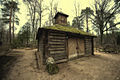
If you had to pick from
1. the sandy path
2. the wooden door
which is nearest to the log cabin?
the wooden door

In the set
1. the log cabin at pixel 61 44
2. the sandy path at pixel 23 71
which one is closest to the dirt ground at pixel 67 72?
the sandy path at pixel 23 71

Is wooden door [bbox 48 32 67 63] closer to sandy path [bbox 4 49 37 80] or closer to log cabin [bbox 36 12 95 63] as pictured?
log cabin [bbox 36 12 95 63]

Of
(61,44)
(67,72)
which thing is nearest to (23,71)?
(67,72)

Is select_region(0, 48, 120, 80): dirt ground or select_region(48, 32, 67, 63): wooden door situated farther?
select_region(48, 32, 67, 63): wooden door

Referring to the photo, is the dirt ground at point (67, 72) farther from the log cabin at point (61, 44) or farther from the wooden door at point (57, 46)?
the log cabin at point (61, 44)

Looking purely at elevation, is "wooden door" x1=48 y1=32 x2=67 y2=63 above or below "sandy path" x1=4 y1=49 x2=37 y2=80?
above

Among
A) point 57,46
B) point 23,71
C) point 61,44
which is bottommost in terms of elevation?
point 23,71

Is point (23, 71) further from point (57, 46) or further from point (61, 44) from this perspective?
point (61, 44)

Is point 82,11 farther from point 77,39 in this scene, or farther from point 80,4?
point 77,39

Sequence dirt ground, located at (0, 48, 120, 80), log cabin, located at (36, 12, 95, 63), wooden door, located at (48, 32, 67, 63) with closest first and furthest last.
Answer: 1. dirt ground, located at (0, 48, 120, 80)
2. log cabin, located at (36, 12, 95, 63)
3. wooden door, located at (48, 32, 67, 63)

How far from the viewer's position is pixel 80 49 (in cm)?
735

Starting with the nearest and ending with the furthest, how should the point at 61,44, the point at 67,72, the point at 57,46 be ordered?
the point at 67,72 < the point at 57,46 < the point at 61,44

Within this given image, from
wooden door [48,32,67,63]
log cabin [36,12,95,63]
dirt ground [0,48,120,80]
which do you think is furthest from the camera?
wooden door [48,32,67,63]

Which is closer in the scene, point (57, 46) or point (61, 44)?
point (57, 46)
